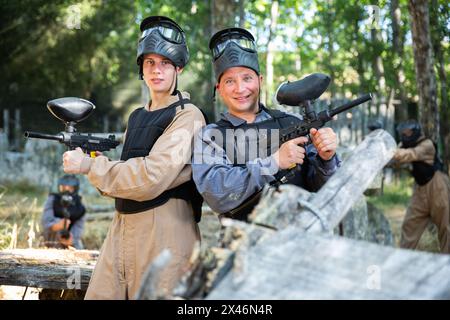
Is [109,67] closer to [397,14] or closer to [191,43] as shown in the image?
[191,43]

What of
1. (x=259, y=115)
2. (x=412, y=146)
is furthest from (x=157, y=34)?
(x=412, y=146)

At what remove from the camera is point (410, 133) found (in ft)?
28.8

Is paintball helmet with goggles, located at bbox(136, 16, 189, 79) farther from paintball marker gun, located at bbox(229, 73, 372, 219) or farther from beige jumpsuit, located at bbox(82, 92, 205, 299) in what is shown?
paintball marker gun, located at bbox(229, 73, 372, 219)

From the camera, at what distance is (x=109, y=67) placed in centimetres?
2316

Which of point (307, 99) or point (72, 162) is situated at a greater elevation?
point (307, 99)

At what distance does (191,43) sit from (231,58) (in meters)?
17.6

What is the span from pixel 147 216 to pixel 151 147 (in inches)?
14.8

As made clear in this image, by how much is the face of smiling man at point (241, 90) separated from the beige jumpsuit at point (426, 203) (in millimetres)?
5465

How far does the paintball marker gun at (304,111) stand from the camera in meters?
3.09

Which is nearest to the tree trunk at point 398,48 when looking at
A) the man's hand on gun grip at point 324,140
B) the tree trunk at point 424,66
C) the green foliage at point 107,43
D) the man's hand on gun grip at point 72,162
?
the green foliage at point 107,43

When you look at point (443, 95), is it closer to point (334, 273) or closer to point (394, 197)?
point (394, 197)

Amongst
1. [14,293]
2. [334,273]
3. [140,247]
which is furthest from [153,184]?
[14,293]
